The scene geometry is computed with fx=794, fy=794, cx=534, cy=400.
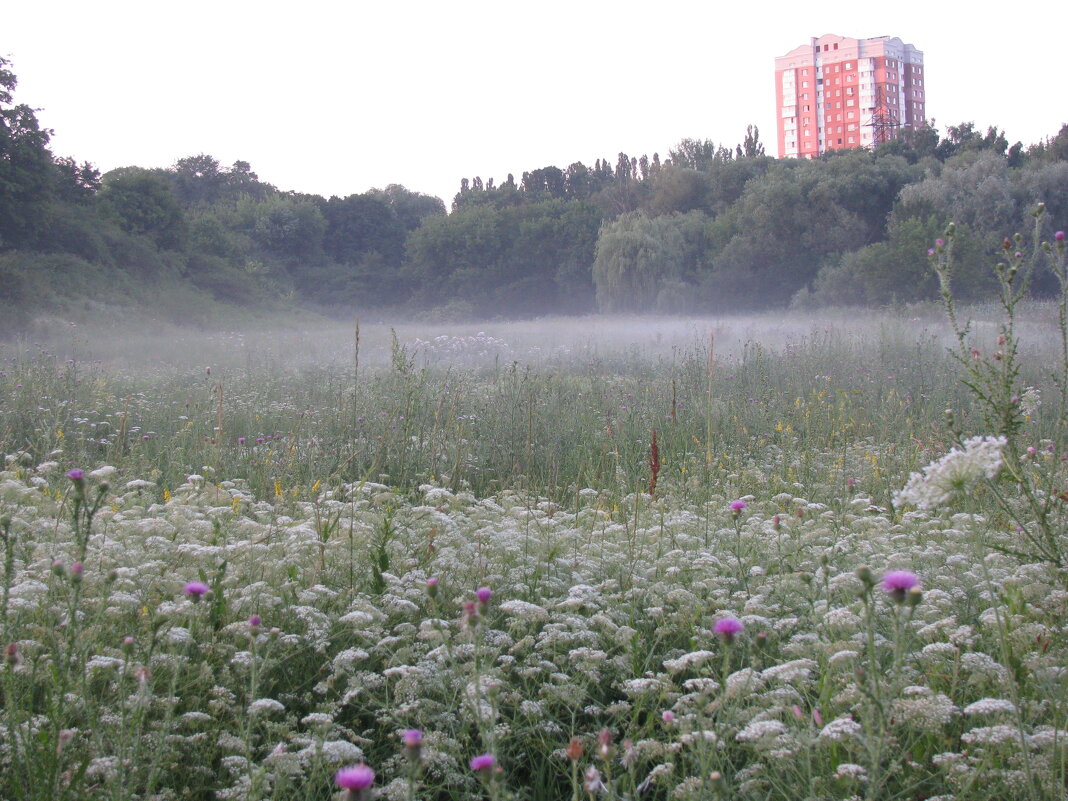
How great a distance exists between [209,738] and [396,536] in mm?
1003

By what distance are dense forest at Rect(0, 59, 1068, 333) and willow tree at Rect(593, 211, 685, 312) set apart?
73mm

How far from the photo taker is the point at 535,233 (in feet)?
155

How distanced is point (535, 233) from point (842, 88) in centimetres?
5362

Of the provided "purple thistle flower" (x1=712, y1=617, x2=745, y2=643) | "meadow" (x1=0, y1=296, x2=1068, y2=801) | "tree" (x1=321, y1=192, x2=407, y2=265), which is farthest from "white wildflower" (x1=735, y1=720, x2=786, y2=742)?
"tree" (x1=321, y1=192, x2=407, y2=265)

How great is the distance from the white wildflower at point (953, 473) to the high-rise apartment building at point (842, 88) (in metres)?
83.4

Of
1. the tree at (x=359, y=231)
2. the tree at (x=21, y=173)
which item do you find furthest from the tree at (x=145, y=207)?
the tree at (x=359, y=231)

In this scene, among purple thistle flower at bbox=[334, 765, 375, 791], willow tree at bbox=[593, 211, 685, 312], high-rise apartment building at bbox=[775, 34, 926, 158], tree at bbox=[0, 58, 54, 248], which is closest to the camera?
purple thistle flower at bbox=[334, 765, 375, 791]

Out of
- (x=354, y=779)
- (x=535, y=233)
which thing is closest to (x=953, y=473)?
(x=354, y=779)

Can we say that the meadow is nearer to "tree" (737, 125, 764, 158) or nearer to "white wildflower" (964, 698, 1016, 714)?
"white wildflower" (964, 698, 1016, 714)

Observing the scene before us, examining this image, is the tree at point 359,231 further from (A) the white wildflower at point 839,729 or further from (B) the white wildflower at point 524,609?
(A) the white wildflower at point 839,729

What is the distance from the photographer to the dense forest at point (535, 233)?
24.2 meters

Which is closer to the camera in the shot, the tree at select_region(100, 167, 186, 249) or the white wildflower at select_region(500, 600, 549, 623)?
the white wildflower at select_region(500, 600, 549, 623)

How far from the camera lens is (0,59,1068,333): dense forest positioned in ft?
79.5

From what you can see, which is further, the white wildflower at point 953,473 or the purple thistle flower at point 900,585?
the white wildflower at point 953,473
